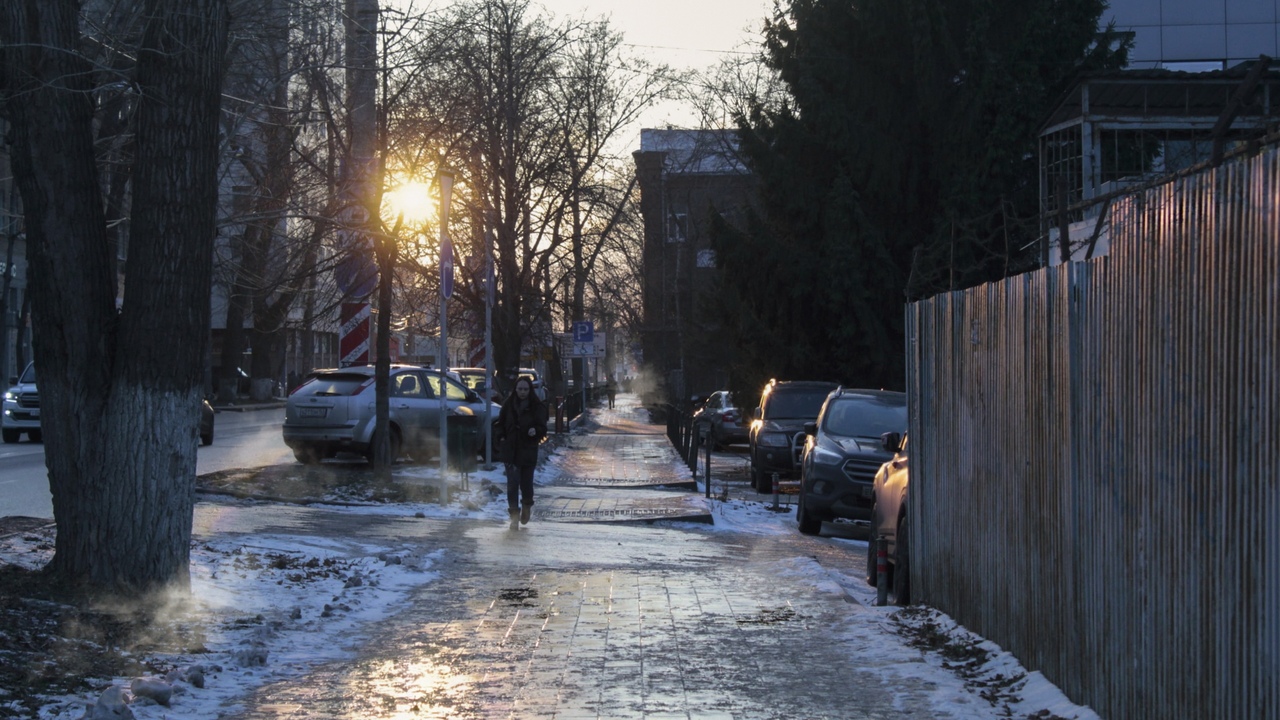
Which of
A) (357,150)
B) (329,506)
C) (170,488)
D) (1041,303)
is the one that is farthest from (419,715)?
Answer: (357,150)

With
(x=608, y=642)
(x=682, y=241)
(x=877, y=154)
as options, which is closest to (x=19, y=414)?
(x=877, y=154)

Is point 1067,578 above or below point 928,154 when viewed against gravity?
below

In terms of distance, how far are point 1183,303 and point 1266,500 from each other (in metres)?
0.96

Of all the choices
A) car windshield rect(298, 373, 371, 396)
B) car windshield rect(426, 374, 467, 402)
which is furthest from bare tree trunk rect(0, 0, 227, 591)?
car windshield rect(426, 374, 467, 402)

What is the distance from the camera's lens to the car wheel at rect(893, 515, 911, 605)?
10.5 meters

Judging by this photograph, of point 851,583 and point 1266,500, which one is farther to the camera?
point 851,583

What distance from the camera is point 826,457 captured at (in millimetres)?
16484

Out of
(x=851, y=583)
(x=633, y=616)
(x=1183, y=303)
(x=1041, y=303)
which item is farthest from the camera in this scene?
(x=851, y=583)

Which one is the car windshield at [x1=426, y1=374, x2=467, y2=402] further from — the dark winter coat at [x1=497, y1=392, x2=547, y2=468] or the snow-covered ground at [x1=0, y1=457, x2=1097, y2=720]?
the snow-covered ground at [x1=0, y1=457, x2=1097, y2=720]

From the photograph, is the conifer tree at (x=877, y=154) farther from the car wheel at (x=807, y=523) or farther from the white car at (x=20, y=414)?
the car wheel at (x=807, y=523)

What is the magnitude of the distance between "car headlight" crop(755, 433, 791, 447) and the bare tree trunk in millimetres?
15571

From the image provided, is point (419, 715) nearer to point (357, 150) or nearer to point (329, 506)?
point (329, 506)

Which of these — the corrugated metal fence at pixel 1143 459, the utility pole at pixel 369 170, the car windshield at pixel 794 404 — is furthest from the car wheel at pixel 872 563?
the car windshield at pixel 794 404

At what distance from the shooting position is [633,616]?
9.27m
